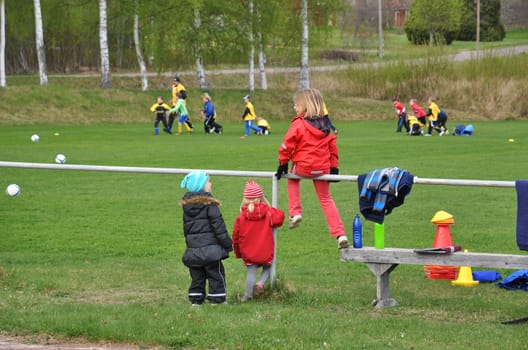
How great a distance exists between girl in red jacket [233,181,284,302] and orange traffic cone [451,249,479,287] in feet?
8.34

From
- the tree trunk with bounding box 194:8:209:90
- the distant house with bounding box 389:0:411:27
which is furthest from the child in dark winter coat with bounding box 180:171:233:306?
the distant house with bounding box 389:0:411:27

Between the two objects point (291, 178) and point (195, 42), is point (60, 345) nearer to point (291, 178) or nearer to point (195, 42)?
point (291, 178)

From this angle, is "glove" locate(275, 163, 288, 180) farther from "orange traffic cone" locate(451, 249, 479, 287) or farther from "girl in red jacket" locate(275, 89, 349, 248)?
"orange traffic cone" locate(451, 249, 479, 287)

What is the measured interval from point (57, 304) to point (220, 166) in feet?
55.8

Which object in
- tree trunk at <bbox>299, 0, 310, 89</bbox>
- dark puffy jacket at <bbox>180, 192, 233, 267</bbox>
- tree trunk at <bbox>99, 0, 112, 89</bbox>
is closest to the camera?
dark puffy jacket at <bbox>180, 192, 233, 267</bbox>

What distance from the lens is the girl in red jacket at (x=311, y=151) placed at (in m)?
9.94

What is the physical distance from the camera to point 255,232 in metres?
9.84

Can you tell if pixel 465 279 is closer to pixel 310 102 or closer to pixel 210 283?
pixel 310 102

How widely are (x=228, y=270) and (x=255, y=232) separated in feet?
9.47

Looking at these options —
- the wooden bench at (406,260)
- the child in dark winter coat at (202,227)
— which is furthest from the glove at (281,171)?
the wooden bench at (406,260)

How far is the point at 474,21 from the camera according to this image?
99.3m

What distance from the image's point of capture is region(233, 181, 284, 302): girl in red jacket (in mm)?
9680

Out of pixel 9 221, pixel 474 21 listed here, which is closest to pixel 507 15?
pixel 474 21

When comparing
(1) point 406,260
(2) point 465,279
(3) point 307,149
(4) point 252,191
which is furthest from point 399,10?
(1) point 406,260
